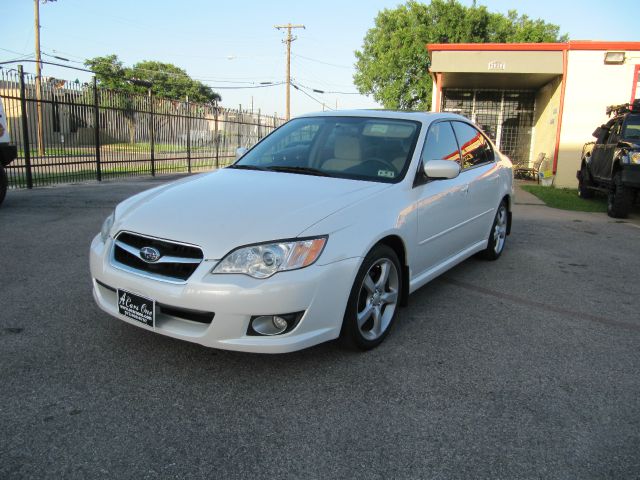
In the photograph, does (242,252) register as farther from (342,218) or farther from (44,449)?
(44,449)

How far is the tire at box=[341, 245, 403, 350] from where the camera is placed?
125 inches

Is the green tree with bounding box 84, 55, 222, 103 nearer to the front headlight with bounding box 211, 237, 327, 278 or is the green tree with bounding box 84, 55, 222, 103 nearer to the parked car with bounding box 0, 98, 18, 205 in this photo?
the parked car with bounding box 0, 98, 18, 205

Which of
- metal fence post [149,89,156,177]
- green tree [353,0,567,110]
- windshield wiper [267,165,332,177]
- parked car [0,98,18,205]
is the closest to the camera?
windshield wiper [267,165,332,177]

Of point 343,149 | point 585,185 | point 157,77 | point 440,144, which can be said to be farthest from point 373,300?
point 157,77

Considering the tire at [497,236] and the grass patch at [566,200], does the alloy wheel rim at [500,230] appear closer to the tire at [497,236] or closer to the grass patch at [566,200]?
the tire at [497,236]

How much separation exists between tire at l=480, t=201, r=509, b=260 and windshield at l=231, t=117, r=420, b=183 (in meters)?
2.11

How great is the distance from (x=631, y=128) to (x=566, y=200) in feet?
9.46

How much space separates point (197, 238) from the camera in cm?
291

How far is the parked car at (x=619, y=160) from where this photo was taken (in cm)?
899

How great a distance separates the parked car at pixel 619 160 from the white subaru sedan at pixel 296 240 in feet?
19.6

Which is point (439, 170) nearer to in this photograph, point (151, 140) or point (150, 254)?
point (150, 254)

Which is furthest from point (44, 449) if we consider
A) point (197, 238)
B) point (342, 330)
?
point (342, 330)

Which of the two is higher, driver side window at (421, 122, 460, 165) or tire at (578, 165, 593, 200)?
driver side window at (421, 122, 460, 165)

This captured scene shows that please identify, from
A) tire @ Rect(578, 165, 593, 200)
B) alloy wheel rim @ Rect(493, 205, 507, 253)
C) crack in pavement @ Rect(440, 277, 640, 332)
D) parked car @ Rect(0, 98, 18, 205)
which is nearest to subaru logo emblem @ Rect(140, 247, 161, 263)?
crack in pavement @ Rect(440, 277, 640, 332)
